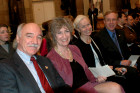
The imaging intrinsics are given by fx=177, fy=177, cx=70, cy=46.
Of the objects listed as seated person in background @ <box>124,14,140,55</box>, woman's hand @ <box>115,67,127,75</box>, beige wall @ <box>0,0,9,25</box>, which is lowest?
woman's hand @ <box>115,67,127,75</box>

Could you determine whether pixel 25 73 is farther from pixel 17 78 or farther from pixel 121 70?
pixel 121 70

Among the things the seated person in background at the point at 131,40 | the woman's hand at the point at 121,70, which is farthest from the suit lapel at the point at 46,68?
the seated person in background at the point at 131,40

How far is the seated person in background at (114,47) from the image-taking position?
9.88 ft

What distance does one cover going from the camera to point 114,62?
314cm

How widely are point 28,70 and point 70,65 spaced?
64cm

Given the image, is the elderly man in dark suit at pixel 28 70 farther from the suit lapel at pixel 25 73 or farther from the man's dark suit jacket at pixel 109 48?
the man's dark suit jacket at pixel 109 48

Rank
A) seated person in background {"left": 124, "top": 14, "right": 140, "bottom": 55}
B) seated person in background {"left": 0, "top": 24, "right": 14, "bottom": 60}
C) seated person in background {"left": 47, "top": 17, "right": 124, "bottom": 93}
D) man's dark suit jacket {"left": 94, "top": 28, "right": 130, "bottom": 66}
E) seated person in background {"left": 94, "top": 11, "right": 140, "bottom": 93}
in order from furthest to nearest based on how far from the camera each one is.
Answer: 1. seated person in background {"left": 124, "top": 14, "right": 140, "bottom": 55}
2. seated person in background {"left": 0, "top": 24, "right": 14, "bottom": 60}
3. man's dark suit jacket {"left": 94, "top": 28, "right": 130, "bottom": 66}
4. seated person in background {"left": 94, "top": 11, "right": 140, "bottom": 93}
5. seated person in background {"left": 47, "top": 17, "right": 124, "bottom": 93}

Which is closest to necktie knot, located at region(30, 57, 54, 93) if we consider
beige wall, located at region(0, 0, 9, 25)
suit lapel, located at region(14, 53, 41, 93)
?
suit lapel, located at region(14, 53, 41, 93)

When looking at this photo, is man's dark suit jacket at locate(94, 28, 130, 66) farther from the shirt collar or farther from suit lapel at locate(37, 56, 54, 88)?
the shirt collar

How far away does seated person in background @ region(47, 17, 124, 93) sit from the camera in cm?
219

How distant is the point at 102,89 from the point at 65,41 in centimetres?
78

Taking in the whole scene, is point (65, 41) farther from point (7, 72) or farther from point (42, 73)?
point (7, 72)

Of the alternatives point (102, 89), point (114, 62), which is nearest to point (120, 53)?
point (114, 62)

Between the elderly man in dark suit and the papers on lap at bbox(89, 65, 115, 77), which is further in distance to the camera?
the papers on lap at bbox(89, 65, 115, 77)
